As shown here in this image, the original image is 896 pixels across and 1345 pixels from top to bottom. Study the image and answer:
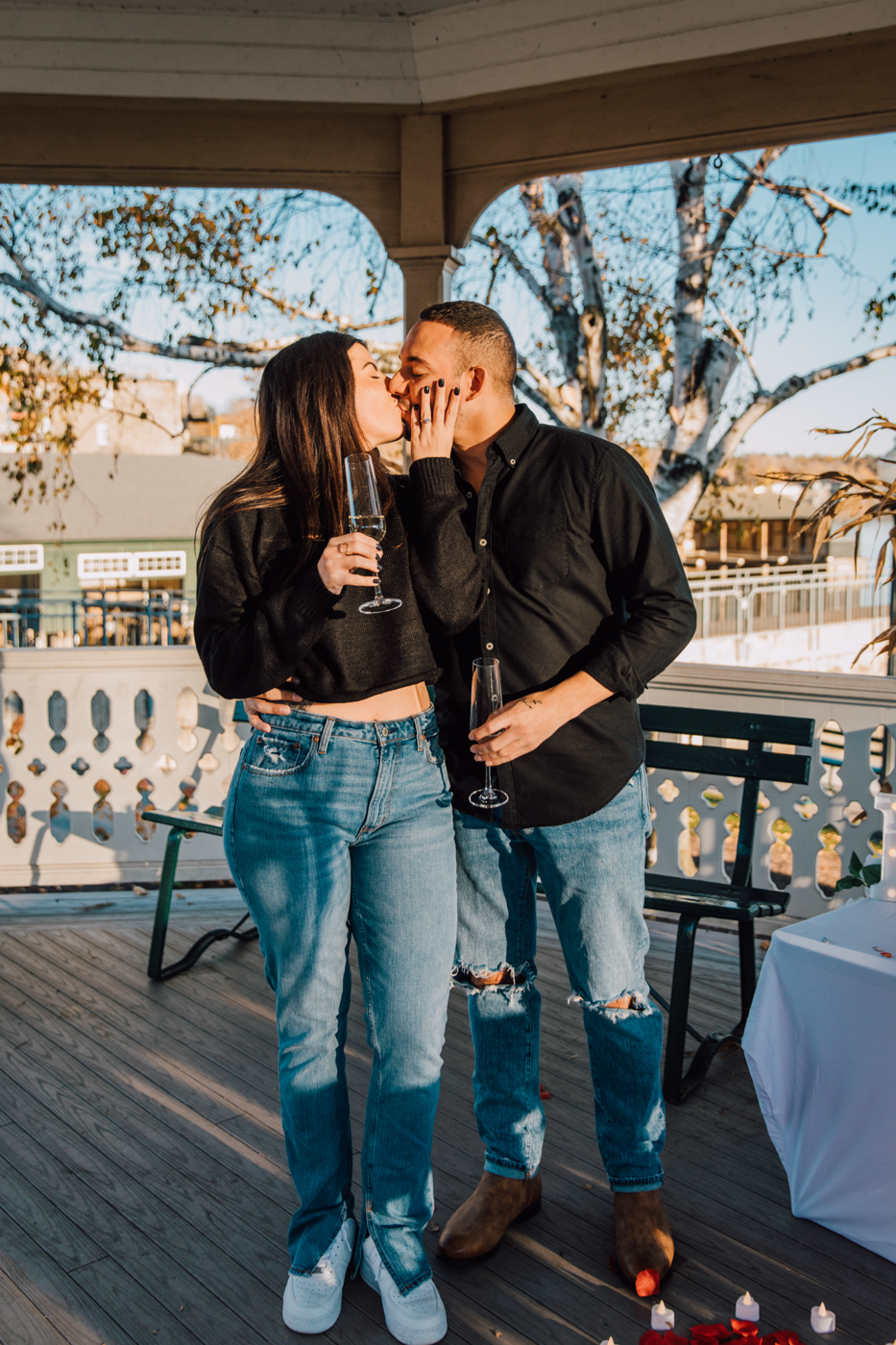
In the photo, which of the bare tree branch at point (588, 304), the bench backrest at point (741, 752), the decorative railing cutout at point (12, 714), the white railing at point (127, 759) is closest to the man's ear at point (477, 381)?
the bench backrest at point (741, 752)

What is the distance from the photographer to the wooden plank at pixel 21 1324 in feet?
5.73

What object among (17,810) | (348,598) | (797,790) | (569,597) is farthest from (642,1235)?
(17,810)

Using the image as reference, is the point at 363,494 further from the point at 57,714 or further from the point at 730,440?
the point at 730,440

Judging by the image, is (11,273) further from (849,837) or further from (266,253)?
(849,837)

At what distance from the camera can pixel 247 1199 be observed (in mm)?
2152

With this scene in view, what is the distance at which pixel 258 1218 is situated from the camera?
2088 millimetres

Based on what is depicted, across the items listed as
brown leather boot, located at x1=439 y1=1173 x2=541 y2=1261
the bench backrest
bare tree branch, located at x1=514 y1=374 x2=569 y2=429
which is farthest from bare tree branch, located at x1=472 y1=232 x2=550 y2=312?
brown leather boot, located at x1=439 y1=1173 x2=541 y2=1261

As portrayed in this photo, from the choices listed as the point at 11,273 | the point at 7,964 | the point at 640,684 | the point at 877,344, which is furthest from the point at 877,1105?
the point at 11,273

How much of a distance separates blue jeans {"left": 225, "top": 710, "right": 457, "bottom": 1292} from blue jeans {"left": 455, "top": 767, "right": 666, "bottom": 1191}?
206mm

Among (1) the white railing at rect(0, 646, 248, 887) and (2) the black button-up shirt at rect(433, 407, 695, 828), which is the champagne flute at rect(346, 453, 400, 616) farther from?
(1) the white railing at rect(0, 646, 248, 887)

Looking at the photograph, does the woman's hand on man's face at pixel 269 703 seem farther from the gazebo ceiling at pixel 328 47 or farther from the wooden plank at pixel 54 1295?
the gazebo ceiling at pixel 328 47

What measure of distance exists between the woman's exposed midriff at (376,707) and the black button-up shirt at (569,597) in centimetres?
15

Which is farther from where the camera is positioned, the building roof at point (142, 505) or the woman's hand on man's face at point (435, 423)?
the building roof at point (142, 505)

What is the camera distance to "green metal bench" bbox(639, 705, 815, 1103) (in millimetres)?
2588
